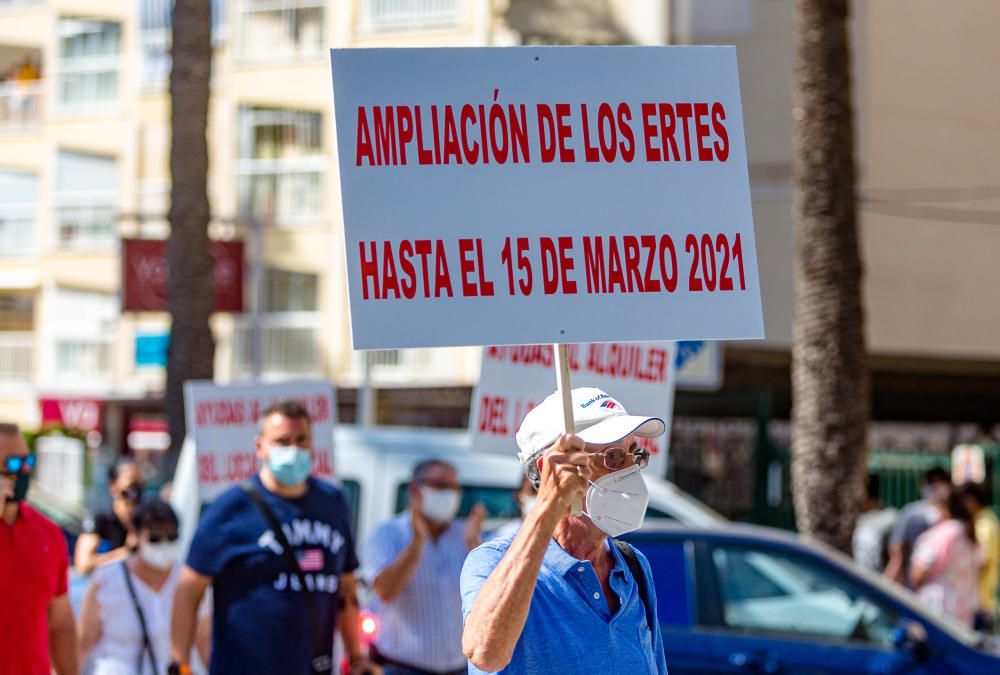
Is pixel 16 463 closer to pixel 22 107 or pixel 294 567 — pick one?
pixel 294 567

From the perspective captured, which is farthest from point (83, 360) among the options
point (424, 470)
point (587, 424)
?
point (587, 424)

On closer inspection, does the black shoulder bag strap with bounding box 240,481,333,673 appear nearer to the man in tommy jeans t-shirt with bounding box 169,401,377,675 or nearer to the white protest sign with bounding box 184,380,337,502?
the man in tommy jeans t-shirt with bounding box 169,401,377,675

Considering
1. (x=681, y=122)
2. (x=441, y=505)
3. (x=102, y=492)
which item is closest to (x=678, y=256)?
(x=681, y=122)

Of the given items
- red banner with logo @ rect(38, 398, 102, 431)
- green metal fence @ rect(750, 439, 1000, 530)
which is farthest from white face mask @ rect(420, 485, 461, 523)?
red banner with logo @ rect(38, 398, 102, 431)

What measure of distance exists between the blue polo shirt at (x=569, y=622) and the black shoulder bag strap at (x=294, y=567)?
2.41 m

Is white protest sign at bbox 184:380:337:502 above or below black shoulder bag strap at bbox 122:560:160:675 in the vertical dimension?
above

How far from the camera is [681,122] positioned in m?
4.14

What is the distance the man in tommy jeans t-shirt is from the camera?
5.91 metres

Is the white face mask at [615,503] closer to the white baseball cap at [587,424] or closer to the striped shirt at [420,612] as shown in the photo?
the white baseball cap at [587,424]

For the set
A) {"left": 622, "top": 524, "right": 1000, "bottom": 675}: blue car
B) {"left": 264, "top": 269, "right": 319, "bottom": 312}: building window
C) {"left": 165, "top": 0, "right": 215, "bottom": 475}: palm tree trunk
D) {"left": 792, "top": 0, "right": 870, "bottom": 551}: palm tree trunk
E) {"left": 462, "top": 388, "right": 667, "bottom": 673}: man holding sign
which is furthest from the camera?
{"left": 264, "top": 269, "right": 319, "bottom": 312}: building window

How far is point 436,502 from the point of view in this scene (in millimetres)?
7414

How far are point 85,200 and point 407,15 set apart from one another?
Answer: 29.6 feet

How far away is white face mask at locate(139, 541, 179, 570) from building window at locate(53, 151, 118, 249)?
2525 centimetres

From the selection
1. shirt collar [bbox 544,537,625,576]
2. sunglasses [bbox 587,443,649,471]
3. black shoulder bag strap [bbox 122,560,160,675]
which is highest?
sunglasses [bbox 587,443,649,471]
